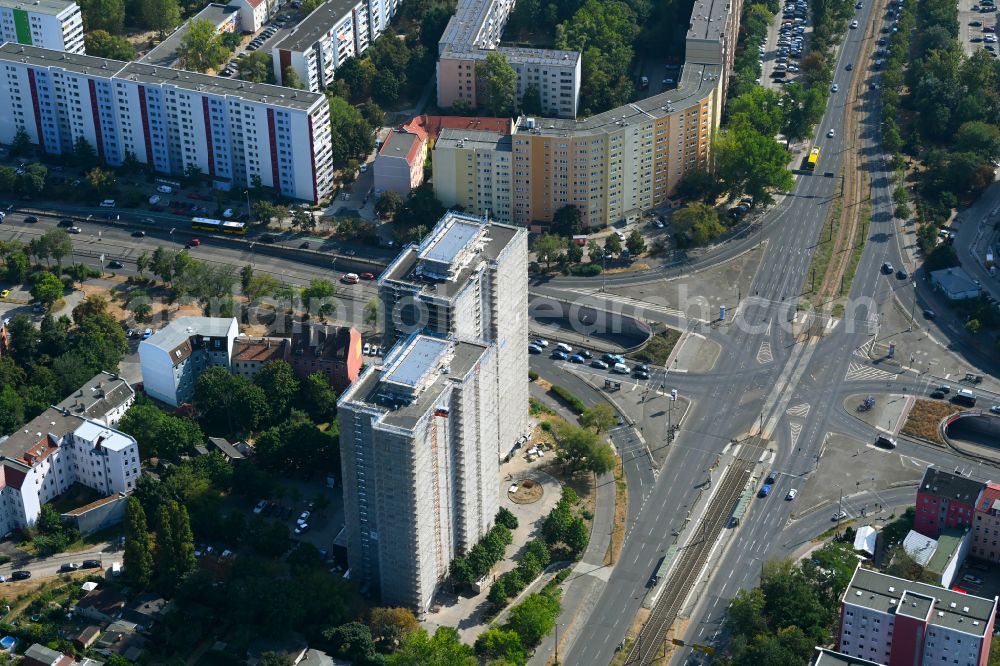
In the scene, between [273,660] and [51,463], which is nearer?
[273,660]

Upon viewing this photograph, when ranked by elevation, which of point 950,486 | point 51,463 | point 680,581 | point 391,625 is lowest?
point 680,581

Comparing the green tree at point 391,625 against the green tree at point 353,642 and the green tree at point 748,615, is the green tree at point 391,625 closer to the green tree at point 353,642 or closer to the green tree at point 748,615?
the green tree at point 353,642

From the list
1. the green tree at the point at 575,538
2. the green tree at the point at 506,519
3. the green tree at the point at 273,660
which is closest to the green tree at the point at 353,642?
the green tree at the point at 273,660

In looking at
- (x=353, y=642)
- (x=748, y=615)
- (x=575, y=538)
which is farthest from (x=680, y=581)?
(x=353, y=642)

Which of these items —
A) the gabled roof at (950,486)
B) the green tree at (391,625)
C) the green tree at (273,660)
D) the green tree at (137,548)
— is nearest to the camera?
the green tree at (273,660)

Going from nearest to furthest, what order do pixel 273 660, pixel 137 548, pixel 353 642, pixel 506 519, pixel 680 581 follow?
pixel 273 660 → pixel 353 642 → pixel 137 548 → pixel 680 581 → pixel 506 519

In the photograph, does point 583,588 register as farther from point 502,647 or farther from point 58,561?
point 58,561

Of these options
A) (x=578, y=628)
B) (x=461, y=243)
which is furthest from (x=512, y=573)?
(x=461, y=243)

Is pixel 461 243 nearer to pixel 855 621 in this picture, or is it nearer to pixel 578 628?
pixel 578 628
